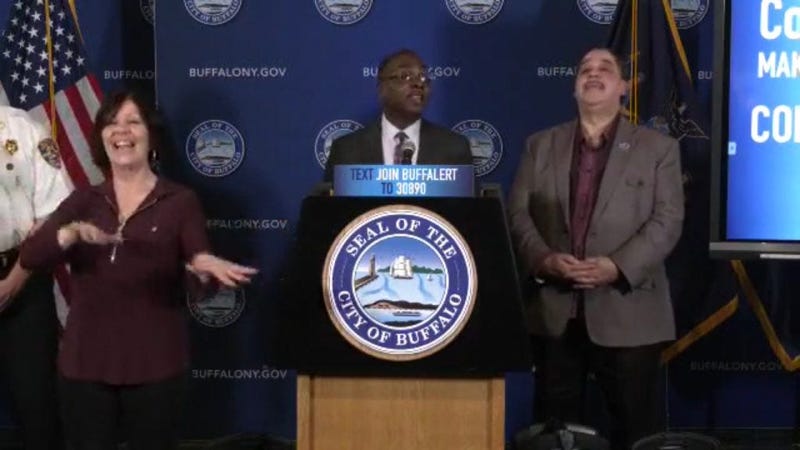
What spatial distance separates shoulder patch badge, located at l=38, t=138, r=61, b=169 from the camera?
10.6ft

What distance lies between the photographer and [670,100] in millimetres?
A: 3875

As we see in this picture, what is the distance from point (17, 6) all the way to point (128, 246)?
65.8 inches

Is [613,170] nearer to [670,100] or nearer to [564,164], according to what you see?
[564,164]

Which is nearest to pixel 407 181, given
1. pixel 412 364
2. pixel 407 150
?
pixel 412 364

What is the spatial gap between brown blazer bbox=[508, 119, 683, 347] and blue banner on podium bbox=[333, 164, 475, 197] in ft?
3.85

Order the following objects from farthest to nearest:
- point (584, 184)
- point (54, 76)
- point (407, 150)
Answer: point (54, 76), point (584, 184), point (407, 150)

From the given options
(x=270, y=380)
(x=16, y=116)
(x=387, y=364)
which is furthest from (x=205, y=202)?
(x=387, y=364)

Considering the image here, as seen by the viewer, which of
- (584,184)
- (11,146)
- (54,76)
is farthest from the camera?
(54,76)

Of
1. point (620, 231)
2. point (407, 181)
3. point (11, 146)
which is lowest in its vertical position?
point (620, 231)

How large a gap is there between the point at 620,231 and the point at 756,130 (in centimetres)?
62

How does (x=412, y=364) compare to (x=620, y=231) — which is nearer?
(x=412, y=364)

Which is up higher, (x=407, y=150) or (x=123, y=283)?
(x=407, y=150)

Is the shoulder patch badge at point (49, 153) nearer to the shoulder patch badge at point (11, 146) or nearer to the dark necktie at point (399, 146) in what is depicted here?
the shoulder patch badge at point (11, 146)

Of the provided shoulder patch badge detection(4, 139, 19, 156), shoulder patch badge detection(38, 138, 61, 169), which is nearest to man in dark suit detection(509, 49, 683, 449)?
shoulder patch badge detection(38, 138, 61, 169)
